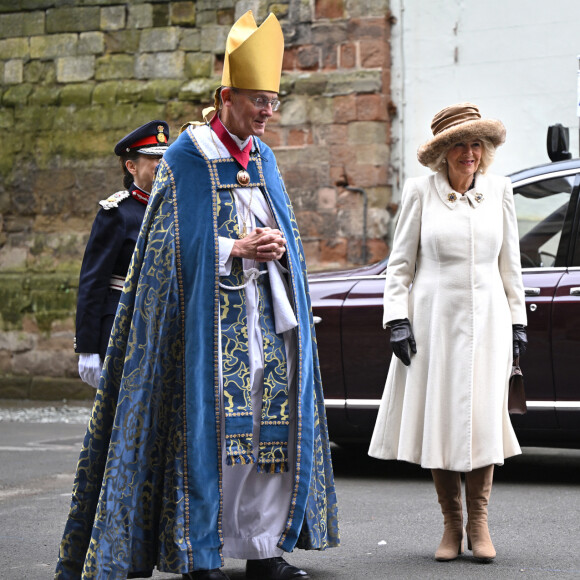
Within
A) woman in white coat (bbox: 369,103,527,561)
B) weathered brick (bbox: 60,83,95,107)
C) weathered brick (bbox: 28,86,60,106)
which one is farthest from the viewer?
weathered brick (bbox: 28,86,60,106)

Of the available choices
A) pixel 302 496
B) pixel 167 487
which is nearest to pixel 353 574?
pixel 302 496

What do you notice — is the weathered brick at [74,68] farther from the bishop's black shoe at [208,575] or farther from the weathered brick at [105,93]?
the bishop's black shoe at [208,575]

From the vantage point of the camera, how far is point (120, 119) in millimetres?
14195

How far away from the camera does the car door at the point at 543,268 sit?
24.1 feet

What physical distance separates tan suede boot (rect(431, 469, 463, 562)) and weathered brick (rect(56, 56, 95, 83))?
32.5 ft

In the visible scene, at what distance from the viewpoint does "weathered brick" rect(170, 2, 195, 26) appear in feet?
45.4

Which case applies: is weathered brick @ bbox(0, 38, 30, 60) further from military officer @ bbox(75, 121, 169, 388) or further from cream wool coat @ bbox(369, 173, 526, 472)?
cream wool coat @ bbox(369, 173, 526, 472)

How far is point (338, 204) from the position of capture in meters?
13.2

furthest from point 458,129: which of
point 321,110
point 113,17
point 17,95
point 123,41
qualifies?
point 17,95

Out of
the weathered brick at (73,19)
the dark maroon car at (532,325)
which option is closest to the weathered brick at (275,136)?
the weathered brick at (73,19)

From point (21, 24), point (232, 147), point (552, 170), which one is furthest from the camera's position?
point (21, 24)

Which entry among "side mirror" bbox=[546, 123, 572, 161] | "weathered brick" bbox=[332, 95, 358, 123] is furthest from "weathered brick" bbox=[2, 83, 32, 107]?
"side mirror" bbox=[546, 123, 572, 161]

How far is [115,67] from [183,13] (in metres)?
0.99

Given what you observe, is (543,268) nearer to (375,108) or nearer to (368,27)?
(375,108)
